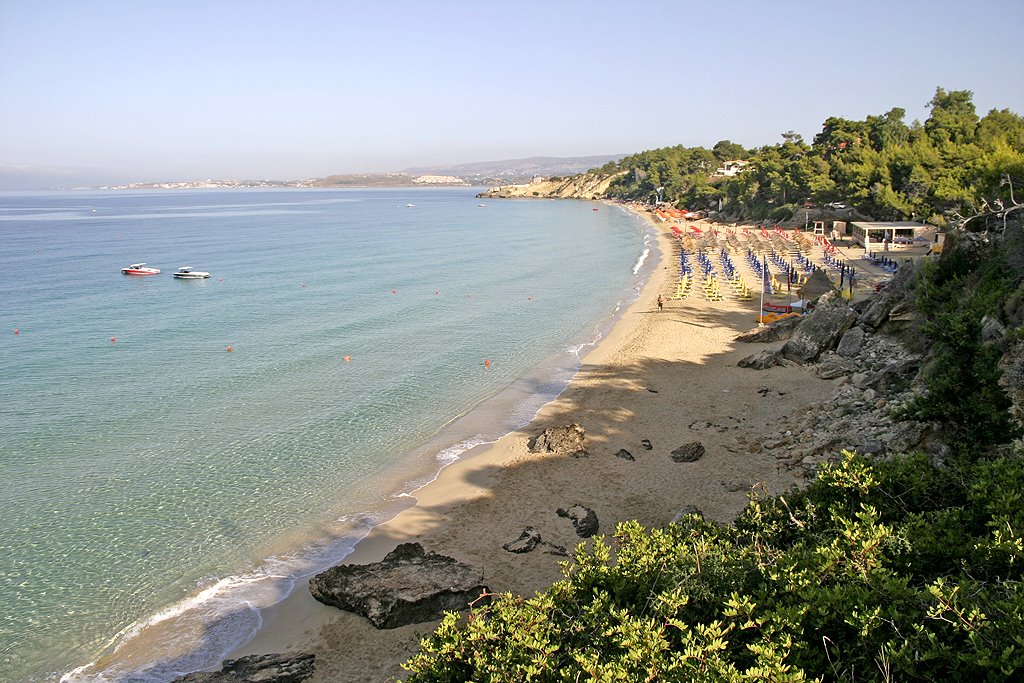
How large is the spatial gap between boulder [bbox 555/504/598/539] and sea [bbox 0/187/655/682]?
3.69 metres

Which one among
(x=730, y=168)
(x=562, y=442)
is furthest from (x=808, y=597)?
(x=730, y=168)

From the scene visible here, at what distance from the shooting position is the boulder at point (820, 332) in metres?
20.6

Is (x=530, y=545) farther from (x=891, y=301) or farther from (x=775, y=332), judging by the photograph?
(x=775, y=332)

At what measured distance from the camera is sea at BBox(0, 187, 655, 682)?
10.9 m

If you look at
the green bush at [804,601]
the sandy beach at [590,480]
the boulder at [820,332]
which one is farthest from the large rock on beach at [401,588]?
the boulder at [820,332]

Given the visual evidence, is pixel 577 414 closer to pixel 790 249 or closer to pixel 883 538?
pixel 883 538

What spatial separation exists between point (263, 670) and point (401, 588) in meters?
2.15

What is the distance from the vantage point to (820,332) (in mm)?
20812

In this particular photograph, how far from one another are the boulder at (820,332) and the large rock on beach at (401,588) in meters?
14.1

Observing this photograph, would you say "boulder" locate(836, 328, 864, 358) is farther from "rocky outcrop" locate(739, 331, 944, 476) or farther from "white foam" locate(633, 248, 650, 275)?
"white foam" locate(633, 248, 650, 275)

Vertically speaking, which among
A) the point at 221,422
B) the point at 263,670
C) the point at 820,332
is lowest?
the point at 263,670

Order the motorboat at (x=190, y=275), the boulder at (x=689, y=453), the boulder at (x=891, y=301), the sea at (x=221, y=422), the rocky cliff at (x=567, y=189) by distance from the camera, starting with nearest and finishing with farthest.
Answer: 1. the sea at (x=221, y=422)
2. the boulder at (x=689, y=453)
3. the boulder at (x=891, y=301)
4. the motorboat at (x=190, y=275)
5. the rocky cliff at (x=567, y=189)

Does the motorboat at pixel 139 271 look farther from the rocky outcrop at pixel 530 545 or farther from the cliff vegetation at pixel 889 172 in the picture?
the cliff vegetation at pixel 889 172

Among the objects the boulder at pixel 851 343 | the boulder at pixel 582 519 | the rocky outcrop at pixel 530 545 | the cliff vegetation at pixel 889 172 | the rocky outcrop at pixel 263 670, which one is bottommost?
the rocky outcrop at pixel 263 670
